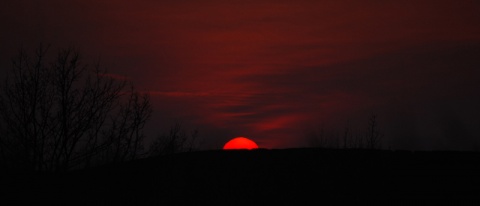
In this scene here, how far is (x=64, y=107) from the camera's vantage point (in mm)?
18562

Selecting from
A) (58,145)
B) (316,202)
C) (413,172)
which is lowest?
(316,202)

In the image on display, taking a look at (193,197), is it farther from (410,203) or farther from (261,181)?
(410,203)

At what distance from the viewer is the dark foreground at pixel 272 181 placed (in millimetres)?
10852

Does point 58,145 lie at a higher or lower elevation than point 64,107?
lower

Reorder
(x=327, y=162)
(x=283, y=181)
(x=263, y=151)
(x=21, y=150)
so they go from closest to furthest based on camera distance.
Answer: (x=283, y=181), (x=327, y=162), (x=263, y=151), (x=21, y=150)

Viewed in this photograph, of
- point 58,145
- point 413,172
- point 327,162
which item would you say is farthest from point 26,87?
point 413,172

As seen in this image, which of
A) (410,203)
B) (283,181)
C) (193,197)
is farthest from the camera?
(283,181)

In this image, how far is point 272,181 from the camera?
11883 millimetres

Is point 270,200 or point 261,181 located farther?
point 261,181

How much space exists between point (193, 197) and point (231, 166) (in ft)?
6.78

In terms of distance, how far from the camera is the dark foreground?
1085cm

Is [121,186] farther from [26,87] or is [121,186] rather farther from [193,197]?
[26,87]

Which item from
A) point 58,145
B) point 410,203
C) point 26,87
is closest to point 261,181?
point 410,203

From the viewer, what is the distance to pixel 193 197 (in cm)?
1111
